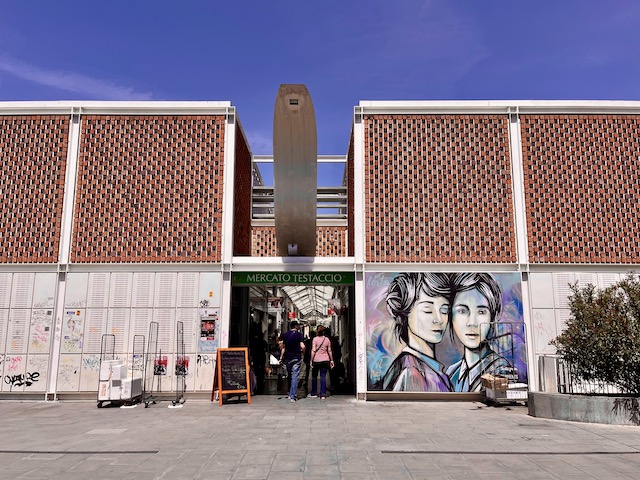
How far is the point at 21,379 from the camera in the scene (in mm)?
11750

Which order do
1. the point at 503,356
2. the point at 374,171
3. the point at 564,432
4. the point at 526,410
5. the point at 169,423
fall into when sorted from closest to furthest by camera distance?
1. the point at 564,432
2. the point at 169,423
3. the point at 526,410
4. the point at 503,356
5. the point at 374,171

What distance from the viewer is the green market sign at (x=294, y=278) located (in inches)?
491

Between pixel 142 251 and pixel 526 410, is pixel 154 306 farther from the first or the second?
pixel 526 410

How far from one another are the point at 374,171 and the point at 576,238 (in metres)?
4.97

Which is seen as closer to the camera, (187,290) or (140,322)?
(140,322)

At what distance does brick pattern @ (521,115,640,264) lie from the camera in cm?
1219

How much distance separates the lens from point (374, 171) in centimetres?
1258

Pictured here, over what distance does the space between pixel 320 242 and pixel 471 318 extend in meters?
9.16

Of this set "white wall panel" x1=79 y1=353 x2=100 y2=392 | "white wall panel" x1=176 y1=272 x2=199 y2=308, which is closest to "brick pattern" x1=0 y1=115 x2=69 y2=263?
"white wall panel" x1=79 y1=353 x2=100 y2=392

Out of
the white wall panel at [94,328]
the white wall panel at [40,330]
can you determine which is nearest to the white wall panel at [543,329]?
the white wall panel at [94,328]

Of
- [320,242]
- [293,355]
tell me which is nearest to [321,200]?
[320,242]

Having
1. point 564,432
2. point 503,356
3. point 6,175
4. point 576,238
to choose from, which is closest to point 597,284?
point 576,238

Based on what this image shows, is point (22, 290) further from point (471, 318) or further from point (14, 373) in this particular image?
point (471, 318)

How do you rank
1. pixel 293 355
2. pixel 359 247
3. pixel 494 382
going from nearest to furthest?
pixel 494 382
pixel 293 355
pixel 359 247
